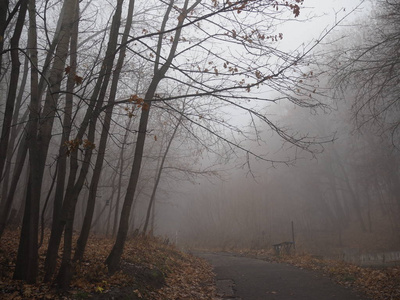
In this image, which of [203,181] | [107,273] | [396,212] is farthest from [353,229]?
[107,273]

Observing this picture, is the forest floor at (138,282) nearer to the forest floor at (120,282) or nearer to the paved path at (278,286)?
the forest floor at (120,282)

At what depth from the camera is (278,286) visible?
6.91 meters

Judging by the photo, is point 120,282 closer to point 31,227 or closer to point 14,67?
point 31,227

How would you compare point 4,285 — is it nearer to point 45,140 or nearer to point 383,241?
point 45,140

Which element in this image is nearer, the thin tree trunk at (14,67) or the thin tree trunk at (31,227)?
the thin tree trunk at (14,67)

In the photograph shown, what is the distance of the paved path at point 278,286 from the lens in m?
6.03

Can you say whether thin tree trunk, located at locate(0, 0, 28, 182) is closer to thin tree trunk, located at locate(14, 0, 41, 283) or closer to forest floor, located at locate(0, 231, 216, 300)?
thin tree trunk, located at locate(14, 0, 41, 283)

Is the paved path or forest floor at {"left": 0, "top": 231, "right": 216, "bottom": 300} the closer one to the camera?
forest floor at {"left": 0, "top": 231, "right": 216, "bottom": 300}

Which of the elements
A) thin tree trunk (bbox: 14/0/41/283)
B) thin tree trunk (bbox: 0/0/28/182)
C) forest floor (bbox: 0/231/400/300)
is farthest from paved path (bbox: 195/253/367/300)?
thin tree trunk (bbox: 0/0/28/182)

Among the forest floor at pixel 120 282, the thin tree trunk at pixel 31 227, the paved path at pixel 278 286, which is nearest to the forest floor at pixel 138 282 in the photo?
the forest floor at pixel 120 282

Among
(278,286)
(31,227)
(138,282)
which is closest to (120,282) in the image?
(138,282)

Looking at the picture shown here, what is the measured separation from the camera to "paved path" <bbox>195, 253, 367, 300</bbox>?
6.03m

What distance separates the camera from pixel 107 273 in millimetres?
5691

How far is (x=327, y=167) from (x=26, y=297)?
25822 millimetres
